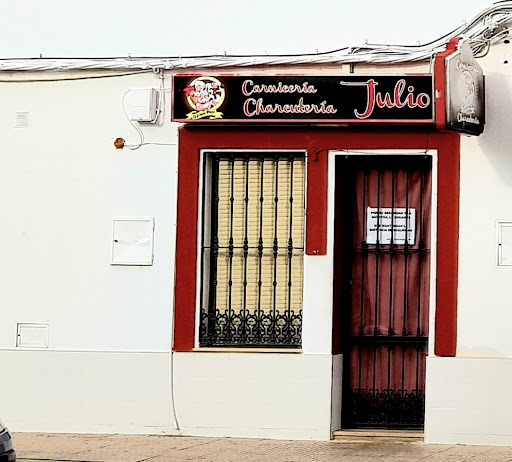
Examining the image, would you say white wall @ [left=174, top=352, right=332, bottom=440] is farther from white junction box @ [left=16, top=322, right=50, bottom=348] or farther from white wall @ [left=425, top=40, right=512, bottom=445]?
white junction box @ [left=16, top=322, right=50, bottom=348]

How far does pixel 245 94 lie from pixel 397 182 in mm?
1833

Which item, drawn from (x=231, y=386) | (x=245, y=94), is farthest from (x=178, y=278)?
(x=245, y=94)

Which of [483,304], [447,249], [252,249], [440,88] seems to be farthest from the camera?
[252,249]

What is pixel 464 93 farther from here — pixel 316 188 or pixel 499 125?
pixel 316 188

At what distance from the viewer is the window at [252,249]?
12.1 meters

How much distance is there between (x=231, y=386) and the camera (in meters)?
11.9

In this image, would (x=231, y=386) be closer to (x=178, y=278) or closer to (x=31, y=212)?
(x=178, y=278)

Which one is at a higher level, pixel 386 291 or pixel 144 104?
pixel 144 104

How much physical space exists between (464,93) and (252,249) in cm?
276

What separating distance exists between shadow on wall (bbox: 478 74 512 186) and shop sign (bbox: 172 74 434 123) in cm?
60

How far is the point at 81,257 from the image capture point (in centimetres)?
1231

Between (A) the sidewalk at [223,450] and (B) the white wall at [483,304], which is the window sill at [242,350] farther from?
(B) the white wall at [483,304]

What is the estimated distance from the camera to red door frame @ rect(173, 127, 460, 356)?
1166 cm

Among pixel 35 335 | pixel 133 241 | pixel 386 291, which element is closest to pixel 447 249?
pixel 386 291
